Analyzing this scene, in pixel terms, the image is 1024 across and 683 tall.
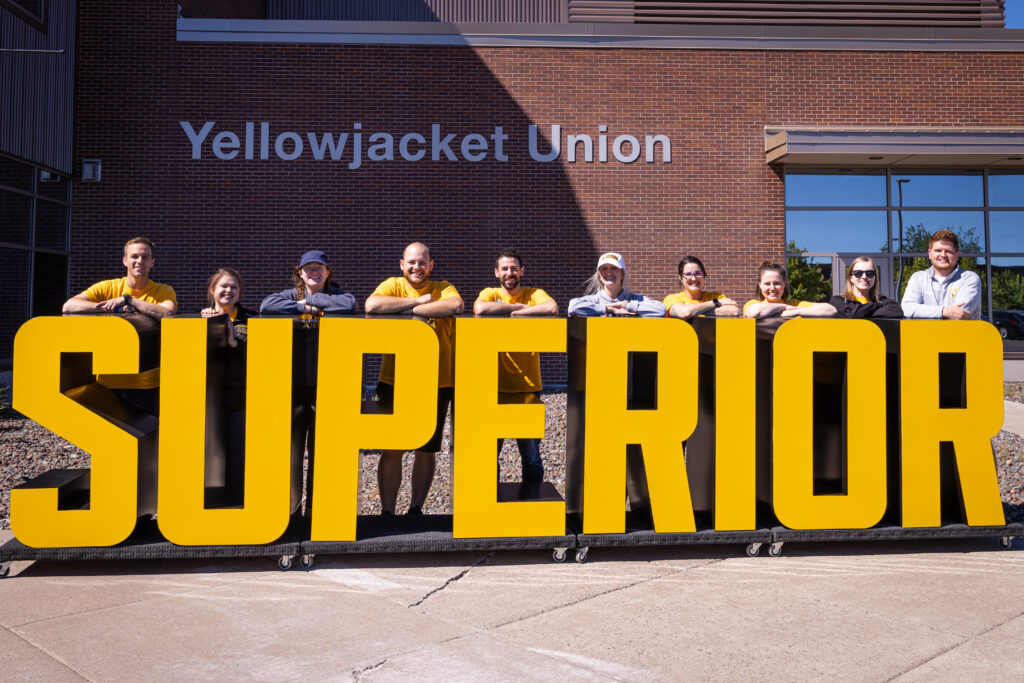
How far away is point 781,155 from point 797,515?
9195mm

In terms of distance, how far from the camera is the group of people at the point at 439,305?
4352mm

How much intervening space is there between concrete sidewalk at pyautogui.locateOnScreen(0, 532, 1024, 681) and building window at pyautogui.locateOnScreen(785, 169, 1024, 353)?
9.77 m

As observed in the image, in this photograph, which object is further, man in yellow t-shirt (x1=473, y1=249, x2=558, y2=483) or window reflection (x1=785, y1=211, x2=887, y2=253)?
window reflection (x1=785, y1=211, x2=887, y2=253)

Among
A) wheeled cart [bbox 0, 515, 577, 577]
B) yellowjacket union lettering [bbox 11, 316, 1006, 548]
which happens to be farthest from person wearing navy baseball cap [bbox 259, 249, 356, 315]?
wheeled cart [bbox 0, 515, 577, 577]

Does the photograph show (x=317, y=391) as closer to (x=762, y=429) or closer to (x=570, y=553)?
(x=570, y=553)

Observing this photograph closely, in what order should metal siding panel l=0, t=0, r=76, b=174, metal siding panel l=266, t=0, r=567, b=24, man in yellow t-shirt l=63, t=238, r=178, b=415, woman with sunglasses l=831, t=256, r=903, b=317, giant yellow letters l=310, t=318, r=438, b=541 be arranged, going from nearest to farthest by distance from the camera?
giant yellow letters l=310, t=318, r=438, b=541 < man in yellow t-shirt l=63, t=238, r=178, b=415 < woman with sunglasses l=831, t=256, r=903, b=317 < metal siding panel l=0, t=0, r=76, b=174 < metal siding panel l=266, t=0, r=567, b=24

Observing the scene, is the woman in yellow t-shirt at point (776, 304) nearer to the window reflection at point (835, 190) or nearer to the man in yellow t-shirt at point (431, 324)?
the man in yellow t-shirt at point (431, 324)

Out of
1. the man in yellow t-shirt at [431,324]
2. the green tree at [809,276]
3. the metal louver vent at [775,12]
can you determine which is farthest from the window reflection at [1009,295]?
the man in yellow t-shirt at [431,324]

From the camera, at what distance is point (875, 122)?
13.0m

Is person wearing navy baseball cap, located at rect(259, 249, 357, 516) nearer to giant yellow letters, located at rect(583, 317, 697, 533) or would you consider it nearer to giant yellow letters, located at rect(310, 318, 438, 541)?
giant yellow letters, located at rect(310, 318, 438, 541)

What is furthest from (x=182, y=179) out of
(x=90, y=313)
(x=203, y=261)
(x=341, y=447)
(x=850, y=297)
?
(x=850, y=297)

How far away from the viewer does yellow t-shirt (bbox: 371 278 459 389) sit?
4512mm

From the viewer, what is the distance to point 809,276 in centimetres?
1347

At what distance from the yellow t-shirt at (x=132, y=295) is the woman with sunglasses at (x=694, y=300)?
9.75 ft
